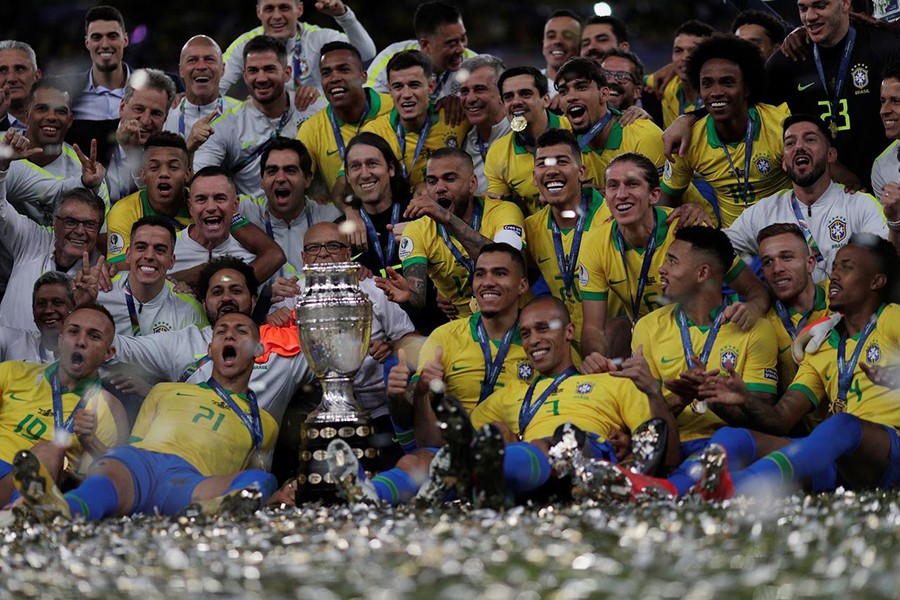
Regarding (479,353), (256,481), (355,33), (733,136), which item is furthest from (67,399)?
(355,33)

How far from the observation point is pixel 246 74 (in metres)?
6.56

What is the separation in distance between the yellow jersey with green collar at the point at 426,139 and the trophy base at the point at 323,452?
2222mm

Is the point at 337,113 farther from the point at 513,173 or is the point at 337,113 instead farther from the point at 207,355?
the point at 207,355

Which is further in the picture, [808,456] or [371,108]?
[371,108]

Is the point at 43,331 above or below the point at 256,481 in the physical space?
above

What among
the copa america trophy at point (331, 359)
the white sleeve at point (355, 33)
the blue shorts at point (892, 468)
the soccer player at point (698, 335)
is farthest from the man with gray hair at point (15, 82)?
the blue shorts at point (892, 468)

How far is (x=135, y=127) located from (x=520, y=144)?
199 centimetres

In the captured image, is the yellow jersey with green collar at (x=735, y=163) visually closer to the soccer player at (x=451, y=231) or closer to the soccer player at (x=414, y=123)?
the soccer player at (x=451, y=231)

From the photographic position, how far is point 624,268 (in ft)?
16.9

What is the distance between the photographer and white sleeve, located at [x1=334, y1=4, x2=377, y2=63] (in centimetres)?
733

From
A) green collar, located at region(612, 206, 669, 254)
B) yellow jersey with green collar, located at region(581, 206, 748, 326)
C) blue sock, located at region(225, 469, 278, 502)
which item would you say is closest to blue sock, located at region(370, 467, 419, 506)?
blue sock, located at region(225, 469, 278, 502)

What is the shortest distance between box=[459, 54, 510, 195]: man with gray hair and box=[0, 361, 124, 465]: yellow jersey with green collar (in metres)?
2.24

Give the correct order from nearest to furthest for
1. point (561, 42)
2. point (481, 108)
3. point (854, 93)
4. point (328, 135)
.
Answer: point (854, 93)
point (481, 108)
point (328, 135)
point (561, 42)

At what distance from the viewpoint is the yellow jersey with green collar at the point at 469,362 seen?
485 cm
